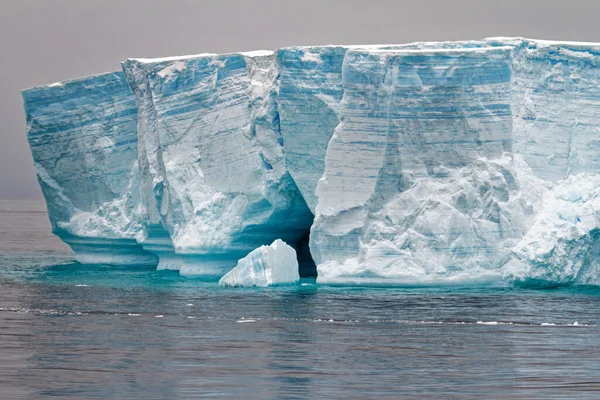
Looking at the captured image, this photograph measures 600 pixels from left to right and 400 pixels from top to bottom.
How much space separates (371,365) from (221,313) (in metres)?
4.20

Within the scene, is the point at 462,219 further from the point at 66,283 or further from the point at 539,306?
the point at 66,283

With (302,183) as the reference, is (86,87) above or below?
above

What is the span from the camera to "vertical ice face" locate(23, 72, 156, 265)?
2478cm

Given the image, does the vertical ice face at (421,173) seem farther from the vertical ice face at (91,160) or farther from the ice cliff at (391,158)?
the vertical ice face at (91,160)

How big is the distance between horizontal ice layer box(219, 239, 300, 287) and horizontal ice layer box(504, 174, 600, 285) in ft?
11.7

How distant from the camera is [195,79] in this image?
73.7 ft

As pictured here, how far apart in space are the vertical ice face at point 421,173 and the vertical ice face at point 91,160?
238 inches

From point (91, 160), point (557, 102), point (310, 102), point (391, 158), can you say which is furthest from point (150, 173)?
point (557, 102)

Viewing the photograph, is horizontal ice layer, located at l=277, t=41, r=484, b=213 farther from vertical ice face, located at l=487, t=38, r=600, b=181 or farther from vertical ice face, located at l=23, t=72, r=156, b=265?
vertical ice face, located at l=23, t=72, r=156, b=265

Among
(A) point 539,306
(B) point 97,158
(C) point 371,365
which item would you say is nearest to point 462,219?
(A) point 539,306

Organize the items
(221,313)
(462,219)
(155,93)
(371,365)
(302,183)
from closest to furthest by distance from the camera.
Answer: (371,365), (221,313), (462,219), (302,183), (155,93)

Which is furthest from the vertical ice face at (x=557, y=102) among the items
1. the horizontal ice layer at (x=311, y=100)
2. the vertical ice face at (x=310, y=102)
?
the vertical ice face at (x=310, y=102)

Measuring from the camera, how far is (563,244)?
18.8 m

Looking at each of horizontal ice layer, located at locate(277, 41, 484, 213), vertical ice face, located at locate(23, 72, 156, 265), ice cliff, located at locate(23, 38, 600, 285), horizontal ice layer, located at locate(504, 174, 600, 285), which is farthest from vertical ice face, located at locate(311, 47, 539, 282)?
vertical ice face, located at locate(23, 72, 156, 265)
